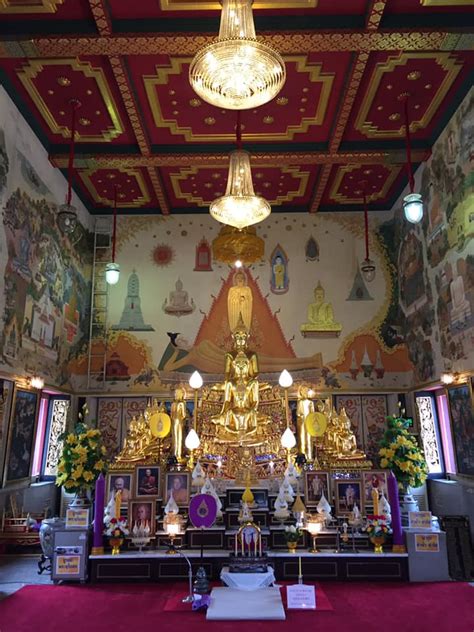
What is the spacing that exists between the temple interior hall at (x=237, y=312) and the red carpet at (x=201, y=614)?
0.04m

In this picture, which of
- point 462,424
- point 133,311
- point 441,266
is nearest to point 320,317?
point 441,266

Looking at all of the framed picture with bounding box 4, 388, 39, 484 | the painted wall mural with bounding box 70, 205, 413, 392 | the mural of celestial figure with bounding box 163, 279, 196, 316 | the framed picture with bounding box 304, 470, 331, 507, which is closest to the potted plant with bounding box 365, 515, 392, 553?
the framed picture with bounding box 304, 470, 331, 507

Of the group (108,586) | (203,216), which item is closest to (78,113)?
(203,216)

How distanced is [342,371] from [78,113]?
24.1 ft

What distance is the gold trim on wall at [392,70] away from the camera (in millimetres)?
7266

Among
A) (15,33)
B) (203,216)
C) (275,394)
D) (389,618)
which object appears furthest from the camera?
(203,216)

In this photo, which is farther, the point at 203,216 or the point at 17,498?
the point at 203,216

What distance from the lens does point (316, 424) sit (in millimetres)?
8281

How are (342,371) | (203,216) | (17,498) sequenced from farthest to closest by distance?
1. (203,216)
2. (342,371)
3. (17,498)

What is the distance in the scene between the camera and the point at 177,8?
6512 mm

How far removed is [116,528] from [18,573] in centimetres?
175

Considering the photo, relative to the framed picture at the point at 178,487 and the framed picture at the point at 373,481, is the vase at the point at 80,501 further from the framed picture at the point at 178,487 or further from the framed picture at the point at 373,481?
the framed picture at the point at 373,481

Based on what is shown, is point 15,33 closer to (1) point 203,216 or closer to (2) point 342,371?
(1) point 203,216

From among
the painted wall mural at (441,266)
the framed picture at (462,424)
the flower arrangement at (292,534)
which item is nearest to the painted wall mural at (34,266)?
the flower arrangement at (292,534)
